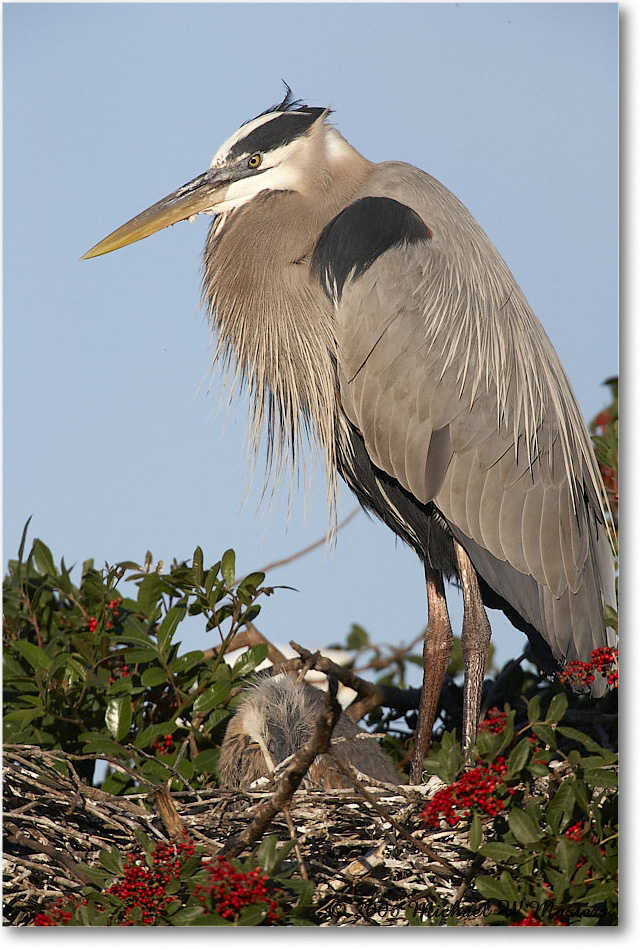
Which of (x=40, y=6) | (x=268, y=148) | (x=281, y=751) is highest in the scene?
(x=40, y=6)

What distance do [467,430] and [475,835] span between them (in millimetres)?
806

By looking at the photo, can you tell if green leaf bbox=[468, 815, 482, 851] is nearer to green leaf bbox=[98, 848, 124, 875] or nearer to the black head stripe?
green leaf bbox=[98, 848, 124, 875]

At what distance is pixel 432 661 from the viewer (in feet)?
7.09

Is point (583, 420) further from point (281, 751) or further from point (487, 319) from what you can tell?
point (281, 751)

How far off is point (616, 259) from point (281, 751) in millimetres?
1110

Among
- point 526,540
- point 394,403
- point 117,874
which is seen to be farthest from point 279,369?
point 117,874

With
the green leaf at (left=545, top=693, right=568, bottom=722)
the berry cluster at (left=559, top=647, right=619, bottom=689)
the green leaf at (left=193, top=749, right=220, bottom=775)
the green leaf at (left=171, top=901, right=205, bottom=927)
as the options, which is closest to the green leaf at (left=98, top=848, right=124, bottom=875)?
the green leaf at (left=171, top=901, right=205, bottom=927)

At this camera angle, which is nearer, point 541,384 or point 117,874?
point 117,874

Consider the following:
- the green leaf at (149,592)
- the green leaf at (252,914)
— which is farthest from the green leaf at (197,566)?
the green leaf at (252,914)

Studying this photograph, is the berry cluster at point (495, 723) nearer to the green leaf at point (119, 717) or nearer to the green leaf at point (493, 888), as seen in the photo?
the green leaf at point (493, 888)

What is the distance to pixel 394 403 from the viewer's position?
78.4 inches

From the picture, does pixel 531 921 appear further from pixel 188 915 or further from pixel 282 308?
pixel 282 308

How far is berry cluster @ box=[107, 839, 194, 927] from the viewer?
151 centimetres

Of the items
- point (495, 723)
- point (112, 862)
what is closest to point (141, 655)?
point (112, 862)
